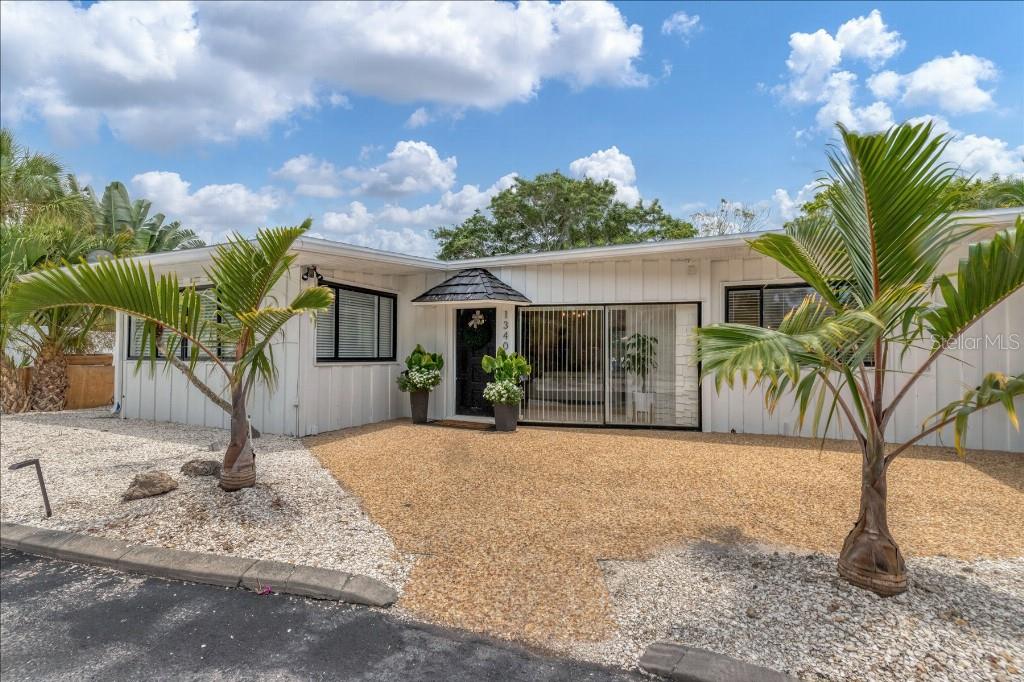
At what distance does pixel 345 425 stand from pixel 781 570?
6.56 metres

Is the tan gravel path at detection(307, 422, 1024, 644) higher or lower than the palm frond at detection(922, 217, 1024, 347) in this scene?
lower

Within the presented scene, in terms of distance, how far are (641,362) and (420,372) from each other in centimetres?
354

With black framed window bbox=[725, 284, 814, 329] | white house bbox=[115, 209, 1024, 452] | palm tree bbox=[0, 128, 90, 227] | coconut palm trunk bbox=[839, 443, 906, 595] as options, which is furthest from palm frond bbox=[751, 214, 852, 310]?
palm tree bbox=[0, 128, 90, 227]

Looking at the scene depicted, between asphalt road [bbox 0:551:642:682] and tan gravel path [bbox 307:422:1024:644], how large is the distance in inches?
9.4

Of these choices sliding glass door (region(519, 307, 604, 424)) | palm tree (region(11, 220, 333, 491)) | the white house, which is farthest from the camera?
sliding glass door (region(519, 307, 604, 424))

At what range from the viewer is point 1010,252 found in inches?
91.0

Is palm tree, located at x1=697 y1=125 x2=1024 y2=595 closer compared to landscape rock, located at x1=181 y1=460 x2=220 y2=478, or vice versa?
palm tree, located at x1=697 y1=125 x2=1024 y2=595

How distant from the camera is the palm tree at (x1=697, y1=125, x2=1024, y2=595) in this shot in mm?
2348

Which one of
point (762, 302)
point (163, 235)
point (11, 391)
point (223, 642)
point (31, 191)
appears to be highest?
point (163, 235)

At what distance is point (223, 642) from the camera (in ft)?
7.93

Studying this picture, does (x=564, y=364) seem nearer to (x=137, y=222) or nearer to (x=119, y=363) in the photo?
(x=119, y=363)

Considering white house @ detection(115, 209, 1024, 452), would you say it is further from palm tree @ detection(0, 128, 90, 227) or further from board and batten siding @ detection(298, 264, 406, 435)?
palm tree @ detection(0, 128, 90, 227)

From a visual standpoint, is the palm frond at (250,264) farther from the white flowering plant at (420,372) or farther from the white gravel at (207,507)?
the white flowering plant at (420,372)

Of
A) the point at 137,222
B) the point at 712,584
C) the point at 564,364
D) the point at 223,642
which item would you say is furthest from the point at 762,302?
the point at 137,222
